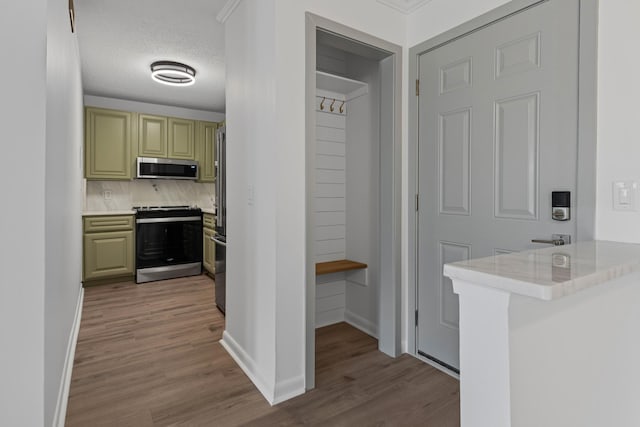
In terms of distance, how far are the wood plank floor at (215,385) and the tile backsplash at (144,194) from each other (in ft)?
7.52

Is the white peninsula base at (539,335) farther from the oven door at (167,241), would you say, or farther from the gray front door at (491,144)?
the oven door at (167,241)

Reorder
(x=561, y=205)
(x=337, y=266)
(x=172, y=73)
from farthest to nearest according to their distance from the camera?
(x=172, y=73) < (x=337, y=266) < (x=561, y=205)

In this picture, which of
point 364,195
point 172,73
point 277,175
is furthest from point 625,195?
point 172,73

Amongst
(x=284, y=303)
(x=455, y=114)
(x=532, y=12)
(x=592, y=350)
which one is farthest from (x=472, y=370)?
(x=532, y=12)

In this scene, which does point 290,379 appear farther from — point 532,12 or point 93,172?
point 93,172

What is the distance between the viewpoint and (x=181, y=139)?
498cm

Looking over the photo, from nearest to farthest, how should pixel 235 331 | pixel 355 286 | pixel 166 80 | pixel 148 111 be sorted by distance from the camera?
pixel 235 331 < pixel 355 286 < pixel 166 80 < pixel 148 111

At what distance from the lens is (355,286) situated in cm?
296

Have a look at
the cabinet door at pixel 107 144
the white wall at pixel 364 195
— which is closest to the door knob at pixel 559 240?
the white wall at pixel 364 195

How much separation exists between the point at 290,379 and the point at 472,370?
4.35ft

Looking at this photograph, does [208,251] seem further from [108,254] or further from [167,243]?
[108,254]

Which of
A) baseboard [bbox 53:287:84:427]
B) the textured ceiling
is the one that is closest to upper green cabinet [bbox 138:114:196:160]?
the textured ceiling

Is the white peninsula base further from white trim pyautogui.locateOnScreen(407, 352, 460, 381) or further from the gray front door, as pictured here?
white trim pyautogui.locateOnScreen(407, 352, 460, 381)

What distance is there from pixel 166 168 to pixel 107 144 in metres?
0.77
